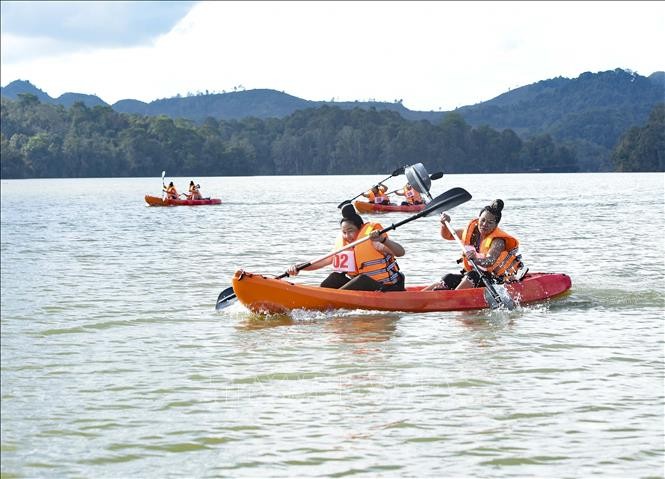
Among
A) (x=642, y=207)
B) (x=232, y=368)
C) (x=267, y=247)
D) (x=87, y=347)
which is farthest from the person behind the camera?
(x=642, y=207)

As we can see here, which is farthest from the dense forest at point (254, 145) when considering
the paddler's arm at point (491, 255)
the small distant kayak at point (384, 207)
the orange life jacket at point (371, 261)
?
the paddler's arm at point (491, 255)

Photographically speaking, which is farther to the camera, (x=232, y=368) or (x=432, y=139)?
(x=432, y=139)

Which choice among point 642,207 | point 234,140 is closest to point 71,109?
point 234,140

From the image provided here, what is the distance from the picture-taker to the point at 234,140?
18162cm

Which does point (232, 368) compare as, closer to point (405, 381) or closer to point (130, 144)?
point (405, 381)

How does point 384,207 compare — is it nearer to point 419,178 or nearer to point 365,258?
point 419,178

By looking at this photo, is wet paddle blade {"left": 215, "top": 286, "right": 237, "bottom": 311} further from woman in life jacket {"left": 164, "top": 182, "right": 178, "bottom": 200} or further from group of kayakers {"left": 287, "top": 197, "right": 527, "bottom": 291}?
woman in life jacket {"left": 164, "top": 182, "right": 178, "bottom": 200}

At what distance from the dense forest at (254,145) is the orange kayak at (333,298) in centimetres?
12079

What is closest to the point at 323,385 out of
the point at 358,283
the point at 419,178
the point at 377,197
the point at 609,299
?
the point at 358,283

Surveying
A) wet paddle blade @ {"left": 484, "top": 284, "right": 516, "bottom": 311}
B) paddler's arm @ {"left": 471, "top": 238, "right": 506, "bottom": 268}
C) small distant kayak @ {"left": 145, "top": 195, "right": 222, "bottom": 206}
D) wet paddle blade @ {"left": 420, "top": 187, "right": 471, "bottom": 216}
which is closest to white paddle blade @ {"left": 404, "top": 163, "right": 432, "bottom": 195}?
wet paddle blade @ {"left": 420, "top": 187, "right": 471, "bottom": 216}

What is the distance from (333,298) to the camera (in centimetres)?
1284

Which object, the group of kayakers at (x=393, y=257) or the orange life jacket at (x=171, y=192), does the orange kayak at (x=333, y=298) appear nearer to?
the group of kayakers at (x=393, y=257)

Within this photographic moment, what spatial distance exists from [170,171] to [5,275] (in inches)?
5273

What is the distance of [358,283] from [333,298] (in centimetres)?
40
